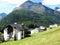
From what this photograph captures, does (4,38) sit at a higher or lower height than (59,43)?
lower

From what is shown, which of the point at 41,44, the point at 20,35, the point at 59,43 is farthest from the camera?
the point at 20,35

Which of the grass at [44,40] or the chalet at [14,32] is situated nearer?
the grass at [44,40]

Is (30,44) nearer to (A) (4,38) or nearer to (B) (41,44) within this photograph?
(B) (41,44)

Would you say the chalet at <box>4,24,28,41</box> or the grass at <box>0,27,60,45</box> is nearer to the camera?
the grass at <box>0,27,60,45</box>

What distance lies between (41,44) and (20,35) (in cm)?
3137

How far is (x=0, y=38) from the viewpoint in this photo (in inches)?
3187

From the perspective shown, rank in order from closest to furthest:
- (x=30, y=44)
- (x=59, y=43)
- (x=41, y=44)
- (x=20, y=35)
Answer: (x=59, y=43) < (x=41, y=44) < (x=30, y=44) < (x=20, y=35)

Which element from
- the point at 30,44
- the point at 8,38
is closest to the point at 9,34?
the point at 8,38

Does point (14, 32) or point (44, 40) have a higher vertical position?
point (44, 40)

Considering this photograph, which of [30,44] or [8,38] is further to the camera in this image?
[8,38]

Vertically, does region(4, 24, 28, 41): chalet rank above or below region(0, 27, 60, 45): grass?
below

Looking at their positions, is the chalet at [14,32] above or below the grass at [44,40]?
below

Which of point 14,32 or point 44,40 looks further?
point 14,32

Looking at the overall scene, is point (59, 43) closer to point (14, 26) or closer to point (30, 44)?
point (30, 44)
